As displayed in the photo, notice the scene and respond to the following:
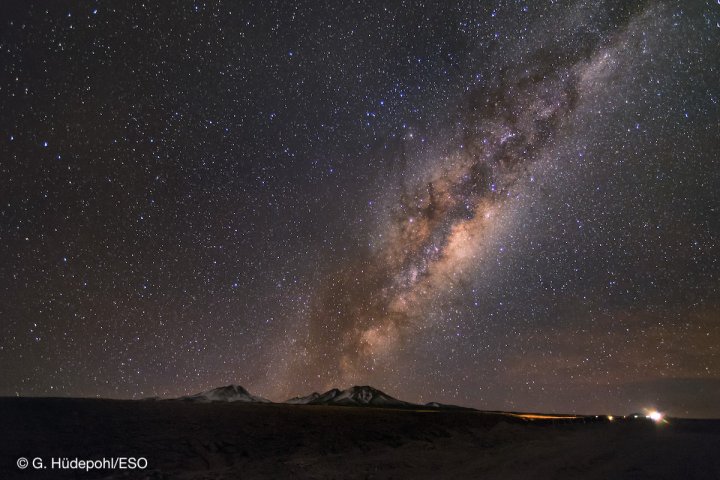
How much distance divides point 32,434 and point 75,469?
10.8 m

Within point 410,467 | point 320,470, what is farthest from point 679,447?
point 320,470

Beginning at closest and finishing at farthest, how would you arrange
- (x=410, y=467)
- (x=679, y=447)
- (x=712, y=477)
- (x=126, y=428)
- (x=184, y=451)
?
(x=712, y=477) → (x=679, y=447) → (x=410, y=467) → (x=184, y=451) → (x=126, y=428)

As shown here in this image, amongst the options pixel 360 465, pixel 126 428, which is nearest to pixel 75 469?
pixel 360 465

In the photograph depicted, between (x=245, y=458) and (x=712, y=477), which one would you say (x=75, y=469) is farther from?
(x=712, y=477)

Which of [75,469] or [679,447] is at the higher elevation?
[75,469]

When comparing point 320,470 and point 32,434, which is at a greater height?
point 32,434

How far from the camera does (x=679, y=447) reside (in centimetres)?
1376

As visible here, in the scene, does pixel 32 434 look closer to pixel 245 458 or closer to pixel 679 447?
pixel 245 458

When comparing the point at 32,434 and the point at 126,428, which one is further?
the point at 126,428

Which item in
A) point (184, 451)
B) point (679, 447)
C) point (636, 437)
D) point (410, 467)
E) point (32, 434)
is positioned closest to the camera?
point (679, 447)

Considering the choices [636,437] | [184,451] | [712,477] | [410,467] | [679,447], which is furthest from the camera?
[184,451]

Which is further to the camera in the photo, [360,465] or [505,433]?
[505,433]

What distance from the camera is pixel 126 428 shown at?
27.6 meters

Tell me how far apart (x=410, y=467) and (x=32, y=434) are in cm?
1974
